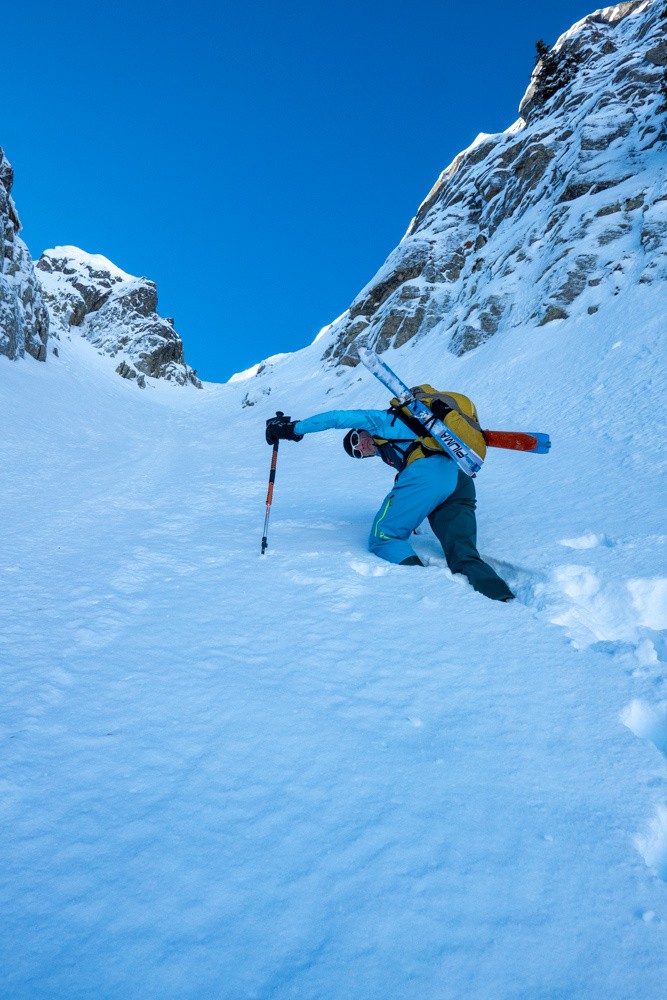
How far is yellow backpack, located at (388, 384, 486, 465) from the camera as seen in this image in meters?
4.88

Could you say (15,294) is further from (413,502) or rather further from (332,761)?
(332,761)

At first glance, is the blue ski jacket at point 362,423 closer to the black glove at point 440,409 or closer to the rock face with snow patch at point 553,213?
the black glove at point 440,409

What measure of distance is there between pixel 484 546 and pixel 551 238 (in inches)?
758

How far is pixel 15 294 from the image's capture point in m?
28.4

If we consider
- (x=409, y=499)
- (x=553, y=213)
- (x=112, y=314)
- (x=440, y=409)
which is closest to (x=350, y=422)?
(x=440, y=409)

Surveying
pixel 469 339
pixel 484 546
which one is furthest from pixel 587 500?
pixel 469 339

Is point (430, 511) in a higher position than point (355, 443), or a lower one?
lower

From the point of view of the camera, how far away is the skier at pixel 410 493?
4.59 metres

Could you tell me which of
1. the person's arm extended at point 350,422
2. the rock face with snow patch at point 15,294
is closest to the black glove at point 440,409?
the person's arm extended at point 350,422

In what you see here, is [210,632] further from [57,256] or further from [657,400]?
[57,256]

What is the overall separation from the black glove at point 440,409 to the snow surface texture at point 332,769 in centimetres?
140

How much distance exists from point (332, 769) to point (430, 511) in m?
3.30

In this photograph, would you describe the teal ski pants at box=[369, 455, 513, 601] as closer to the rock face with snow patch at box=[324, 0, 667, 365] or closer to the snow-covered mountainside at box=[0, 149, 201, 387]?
the rock face with snow patch at box=[324, 0, 667, 365]

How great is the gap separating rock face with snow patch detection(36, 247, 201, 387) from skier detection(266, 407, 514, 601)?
3149 inches
